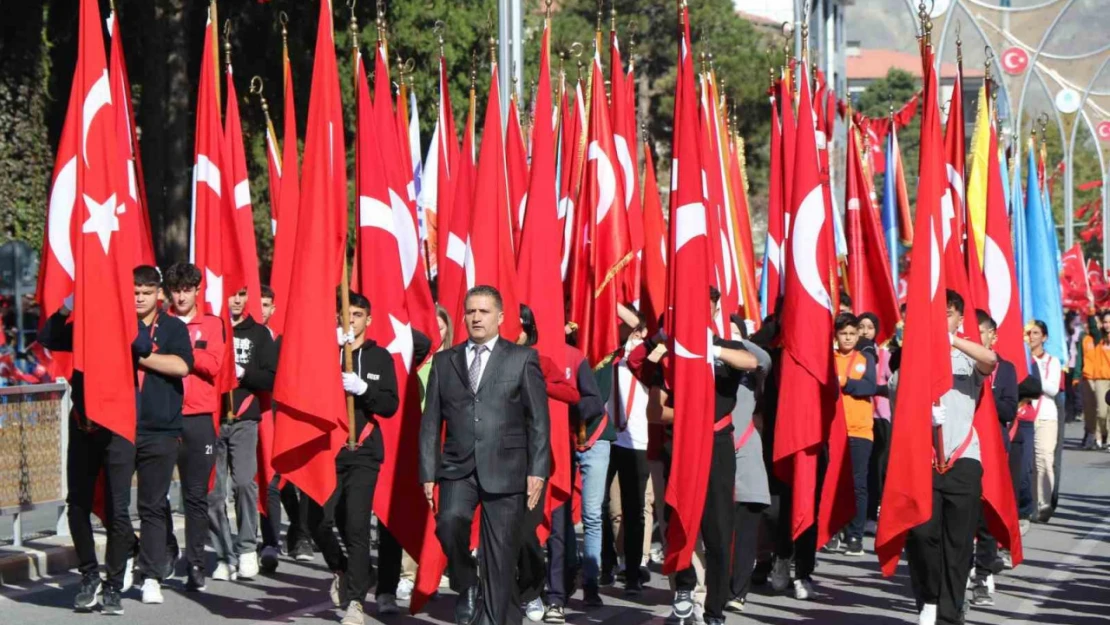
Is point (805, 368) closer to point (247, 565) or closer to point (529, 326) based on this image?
point (529, 326)

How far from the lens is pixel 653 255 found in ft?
46.6

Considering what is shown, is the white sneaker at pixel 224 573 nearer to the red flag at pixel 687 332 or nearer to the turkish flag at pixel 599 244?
the turkish flag at pixel 599 244

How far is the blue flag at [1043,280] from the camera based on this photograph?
17.0 meters

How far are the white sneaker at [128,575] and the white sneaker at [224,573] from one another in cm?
73

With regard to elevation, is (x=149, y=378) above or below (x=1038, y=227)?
below

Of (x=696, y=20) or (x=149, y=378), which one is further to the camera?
(x=696, y=20)

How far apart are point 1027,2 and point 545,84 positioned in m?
35.7

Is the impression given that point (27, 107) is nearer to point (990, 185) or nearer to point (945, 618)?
point (990, 185)

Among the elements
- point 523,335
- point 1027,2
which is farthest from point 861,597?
point 1027,2

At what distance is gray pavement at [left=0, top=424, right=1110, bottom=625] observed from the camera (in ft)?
35.8

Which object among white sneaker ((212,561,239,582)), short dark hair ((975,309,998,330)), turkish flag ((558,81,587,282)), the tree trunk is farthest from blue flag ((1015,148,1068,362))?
the tree trunk

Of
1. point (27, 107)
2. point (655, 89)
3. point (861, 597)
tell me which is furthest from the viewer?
point (655, 89)

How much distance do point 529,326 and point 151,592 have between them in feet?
9.29

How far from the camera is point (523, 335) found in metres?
10.9
